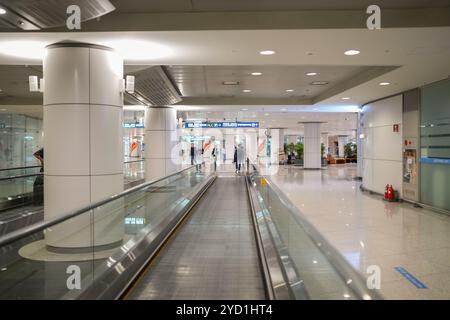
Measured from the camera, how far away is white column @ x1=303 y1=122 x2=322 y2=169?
1273 inches

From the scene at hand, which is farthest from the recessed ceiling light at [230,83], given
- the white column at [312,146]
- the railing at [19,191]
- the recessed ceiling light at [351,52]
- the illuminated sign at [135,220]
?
the white column at [312,146]

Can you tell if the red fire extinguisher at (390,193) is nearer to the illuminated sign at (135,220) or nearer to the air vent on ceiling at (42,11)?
the illuminated sign at (135,220)

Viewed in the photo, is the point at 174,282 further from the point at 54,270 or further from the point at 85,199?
the point at 85,199

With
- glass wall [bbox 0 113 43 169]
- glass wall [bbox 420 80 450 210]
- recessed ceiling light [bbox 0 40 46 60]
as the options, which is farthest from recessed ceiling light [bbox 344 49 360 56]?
glass wall [bbox 0 113 43 169]

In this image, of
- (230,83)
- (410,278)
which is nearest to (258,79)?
(230,83)

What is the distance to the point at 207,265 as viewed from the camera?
577 cm

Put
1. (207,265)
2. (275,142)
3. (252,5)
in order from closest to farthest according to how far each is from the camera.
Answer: (252,5), (207,265), (275,142)

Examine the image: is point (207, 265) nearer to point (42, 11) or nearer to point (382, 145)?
point (42, 11)

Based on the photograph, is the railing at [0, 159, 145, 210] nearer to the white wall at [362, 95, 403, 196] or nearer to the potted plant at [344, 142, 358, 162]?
the white wall at [362, 95, 403, 196]

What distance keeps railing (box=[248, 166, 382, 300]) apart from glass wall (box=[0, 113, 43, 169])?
2008 centimetres

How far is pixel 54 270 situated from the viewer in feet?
13.5

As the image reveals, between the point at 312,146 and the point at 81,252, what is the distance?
2938 cm
